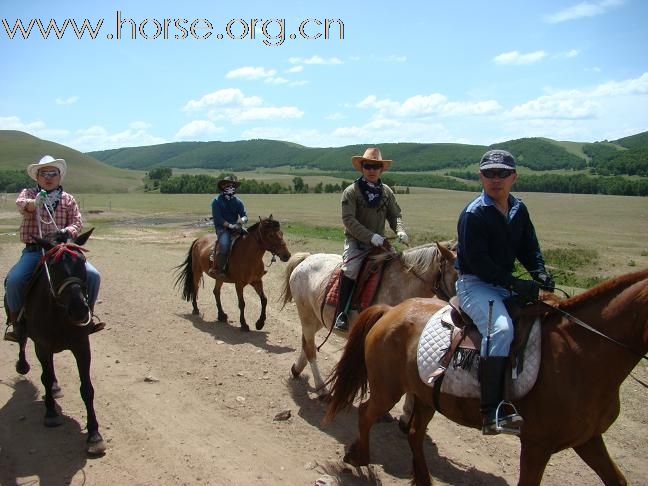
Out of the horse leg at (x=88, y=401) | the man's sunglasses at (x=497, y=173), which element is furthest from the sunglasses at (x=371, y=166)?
the horse leg at (x=88, y=401)

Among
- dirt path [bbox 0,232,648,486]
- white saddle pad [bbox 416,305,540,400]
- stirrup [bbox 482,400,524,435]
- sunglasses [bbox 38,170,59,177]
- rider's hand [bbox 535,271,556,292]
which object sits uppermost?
sunglasses [bbox 38,170,59,177]

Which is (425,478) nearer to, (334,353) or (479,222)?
(479,222)

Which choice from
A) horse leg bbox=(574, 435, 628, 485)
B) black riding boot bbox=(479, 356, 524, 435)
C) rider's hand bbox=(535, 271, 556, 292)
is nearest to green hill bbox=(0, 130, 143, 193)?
rider's hand bbox=(535, 271, 556, 292)

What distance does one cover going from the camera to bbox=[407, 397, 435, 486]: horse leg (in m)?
4.80

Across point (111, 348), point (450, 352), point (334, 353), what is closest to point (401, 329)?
point (450, 352)

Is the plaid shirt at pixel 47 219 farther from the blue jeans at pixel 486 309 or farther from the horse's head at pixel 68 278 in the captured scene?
the blue jeans at pixel 486 309

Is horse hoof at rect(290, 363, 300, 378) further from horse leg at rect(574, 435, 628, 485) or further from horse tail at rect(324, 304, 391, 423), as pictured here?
horse leg at rect(574, 435, 628, 485)

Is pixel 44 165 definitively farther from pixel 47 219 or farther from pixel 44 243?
pixel 44 243

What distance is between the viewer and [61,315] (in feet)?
18.4

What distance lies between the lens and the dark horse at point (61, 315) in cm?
519

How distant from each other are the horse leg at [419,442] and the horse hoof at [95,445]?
2.99 m

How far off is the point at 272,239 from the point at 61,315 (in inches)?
211

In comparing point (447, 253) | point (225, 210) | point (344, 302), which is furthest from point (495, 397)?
point (225, 210)

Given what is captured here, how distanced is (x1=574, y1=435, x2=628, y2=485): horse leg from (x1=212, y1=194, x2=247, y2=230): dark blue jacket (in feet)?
27.8
